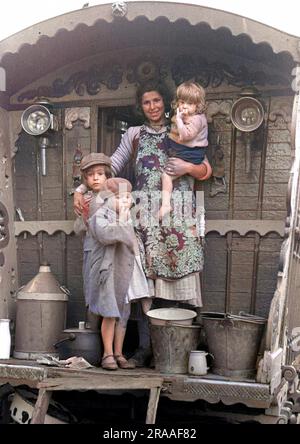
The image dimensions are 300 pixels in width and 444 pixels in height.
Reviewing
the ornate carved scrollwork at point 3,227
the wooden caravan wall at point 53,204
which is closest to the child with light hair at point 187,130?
the wooden caravan wall at point 53,204

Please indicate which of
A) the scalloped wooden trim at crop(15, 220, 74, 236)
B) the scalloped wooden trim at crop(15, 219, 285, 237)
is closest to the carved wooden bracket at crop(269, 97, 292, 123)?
the scalloped wooden trim at crop(15, 219, 285, 237)

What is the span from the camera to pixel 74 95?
7258 millimetres

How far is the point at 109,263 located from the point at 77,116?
1.96 metres

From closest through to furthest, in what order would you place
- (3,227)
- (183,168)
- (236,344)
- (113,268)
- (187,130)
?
(236,344), (113,268), (187,130), (183,168), (3,227)

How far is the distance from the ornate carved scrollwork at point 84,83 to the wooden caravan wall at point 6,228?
45 centimetres

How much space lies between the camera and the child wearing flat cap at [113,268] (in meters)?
5.98

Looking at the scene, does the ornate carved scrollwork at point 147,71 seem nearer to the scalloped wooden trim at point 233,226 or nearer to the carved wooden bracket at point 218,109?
the carved wooden bracket at point 218,109

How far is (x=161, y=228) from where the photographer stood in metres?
6.46

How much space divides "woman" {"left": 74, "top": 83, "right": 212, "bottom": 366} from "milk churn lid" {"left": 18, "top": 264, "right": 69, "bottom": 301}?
0.73 metres

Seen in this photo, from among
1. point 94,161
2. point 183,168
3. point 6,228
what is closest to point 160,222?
point 183,168

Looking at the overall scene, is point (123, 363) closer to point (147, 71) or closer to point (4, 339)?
point (4, 339)

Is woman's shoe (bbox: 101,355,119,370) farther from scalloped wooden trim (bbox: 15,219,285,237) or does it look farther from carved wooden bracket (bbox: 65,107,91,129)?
carved wooden bracket (bbox: 65,107,91,129)

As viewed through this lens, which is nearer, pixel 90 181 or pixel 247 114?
pixel 90 181

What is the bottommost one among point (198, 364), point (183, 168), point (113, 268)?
point (198, 364)
